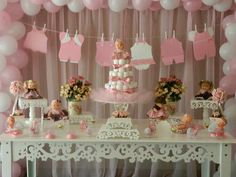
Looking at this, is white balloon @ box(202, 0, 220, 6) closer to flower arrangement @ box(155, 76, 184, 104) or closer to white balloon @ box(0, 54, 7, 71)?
flower arrangement @ box(155, 76, 184, 104)

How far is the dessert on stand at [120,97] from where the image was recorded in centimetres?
258

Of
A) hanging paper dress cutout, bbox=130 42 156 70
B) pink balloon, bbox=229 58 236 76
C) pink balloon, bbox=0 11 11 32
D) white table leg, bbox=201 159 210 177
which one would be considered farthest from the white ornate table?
pink balloon, bbox=0 11 11 32

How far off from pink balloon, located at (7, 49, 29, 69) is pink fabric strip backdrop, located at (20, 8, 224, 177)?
125 millimetres

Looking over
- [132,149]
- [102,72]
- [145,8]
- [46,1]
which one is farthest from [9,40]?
[132,149]

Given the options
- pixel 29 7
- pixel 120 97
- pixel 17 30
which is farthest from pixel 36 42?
pixel 120 97

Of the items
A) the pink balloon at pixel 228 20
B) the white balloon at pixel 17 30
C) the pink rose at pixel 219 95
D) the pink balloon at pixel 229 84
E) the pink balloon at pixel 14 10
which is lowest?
the pink rose at pixel 219 95

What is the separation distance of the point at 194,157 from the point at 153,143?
0.28m

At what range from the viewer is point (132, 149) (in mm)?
2592

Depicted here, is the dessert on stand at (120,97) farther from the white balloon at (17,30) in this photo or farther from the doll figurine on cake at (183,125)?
the white balloon at (17,30)

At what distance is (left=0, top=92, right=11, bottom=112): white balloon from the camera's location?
3.03m

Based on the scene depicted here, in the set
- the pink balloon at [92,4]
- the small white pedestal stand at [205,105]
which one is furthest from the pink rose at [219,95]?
the pink balloon at [92,4]

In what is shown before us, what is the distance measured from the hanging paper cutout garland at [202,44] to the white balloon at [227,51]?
5.6 inches

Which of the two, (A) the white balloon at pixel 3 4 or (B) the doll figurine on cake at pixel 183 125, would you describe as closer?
(B) the doll figurine on cake at pixel 183 125

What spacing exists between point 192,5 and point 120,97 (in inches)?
37.7
